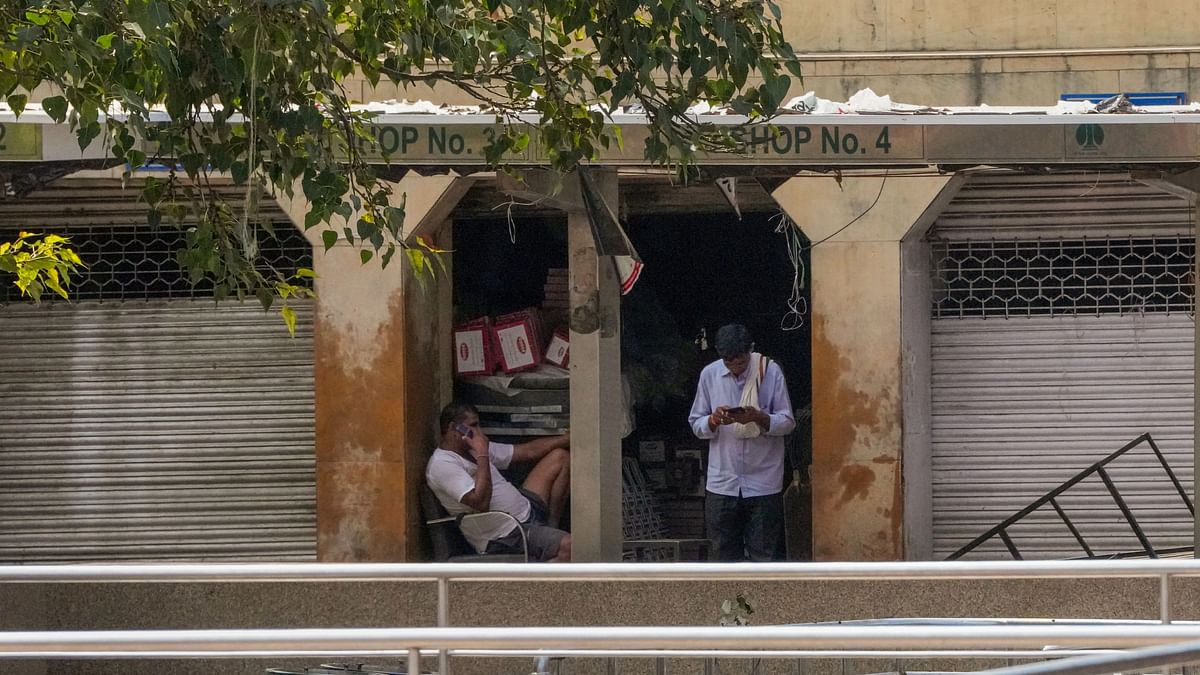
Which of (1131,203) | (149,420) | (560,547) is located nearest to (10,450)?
(149,420)

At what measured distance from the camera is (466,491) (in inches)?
398

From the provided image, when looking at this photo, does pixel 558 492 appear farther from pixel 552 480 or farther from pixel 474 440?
pixel 474 440

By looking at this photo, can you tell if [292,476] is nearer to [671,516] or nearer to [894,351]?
[671,516]

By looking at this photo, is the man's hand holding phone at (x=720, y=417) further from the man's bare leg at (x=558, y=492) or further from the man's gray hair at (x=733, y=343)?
the man's bare leg at (x=558, y=492)

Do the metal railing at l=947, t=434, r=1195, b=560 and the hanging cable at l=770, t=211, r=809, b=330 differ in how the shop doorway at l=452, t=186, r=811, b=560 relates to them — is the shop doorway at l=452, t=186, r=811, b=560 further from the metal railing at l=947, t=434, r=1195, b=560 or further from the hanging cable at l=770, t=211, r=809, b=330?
the metal railing at l=947, t=434, r=1195, b=560

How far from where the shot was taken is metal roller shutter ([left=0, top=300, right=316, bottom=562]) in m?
11.3

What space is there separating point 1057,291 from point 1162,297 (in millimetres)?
679

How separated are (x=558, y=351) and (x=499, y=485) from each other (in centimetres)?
135

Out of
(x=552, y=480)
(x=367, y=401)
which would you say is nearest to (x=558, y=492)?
(x=552, y=480)

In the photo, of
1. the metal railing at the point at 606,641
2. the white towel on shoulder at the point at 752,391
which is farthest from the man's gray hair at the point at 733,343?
the metal railing at the point at 606,641

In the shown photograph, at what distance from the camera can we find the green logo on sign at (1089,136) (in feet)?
27.1

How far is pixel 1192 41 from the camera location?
1095 centimetres

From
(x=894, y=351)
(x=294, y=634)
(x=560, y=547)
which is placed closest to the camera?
(x=294, y=634)

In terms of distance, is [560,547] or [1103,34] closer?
[560,547]
